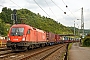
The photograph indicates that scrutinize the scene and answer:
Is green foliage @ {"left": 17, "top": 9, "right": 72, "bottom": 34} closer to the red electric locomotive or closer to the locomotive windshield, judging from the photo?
the red electric locomotive

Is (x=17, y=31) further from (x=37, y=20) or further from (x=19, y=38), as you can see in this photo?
(x=37, y=20)

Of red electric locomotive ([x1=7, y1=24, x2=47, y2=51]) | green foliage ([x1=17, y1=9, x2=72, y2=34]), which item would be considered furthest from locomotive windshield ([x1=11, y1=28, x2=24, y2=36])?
green foliage ([x1=17, y1=9, x2=72, y2=34])

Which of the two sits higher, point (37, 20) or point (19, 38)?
point (37, 20)

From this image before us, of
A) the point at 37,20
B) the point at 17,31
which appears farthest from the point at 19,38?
the point at 37,20

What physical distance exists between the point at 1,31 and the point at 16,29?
A: 77.7 metres

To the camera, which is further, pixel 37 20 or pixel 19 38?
pixel 37 20

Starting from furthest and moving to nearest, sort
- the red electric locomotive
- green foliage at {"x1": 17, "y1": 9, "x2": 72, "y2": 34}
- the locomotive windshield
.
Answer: green foliage at {"x1": 17, "y1": 9, "x2": 72, "y2": 34}, the locomotive windshield, the red electric locomotive

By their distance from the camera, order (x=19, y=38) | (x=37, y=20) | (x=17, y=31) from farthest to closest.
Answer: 1. (x=37, y=20)
2. (x=17, y=31)
3. (x=19, y=38)

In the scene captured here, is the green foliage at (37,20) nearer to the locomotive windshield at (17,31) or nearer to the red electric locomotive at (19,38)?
the red electric locomotive at (19,38)

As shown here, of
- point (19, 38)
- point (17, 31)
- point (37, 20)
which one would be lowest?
point (19, 38)

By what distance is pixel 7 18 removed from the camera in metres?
127

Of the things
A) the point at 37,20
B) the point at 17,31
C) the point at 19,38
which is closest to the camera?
the point at 19,38

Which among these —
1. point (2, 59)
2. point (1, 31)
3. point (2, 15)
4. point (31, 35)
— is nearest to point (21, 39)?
point (31, 35)

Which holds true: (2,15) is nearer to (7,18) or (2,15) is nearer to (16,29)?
(7,18)
